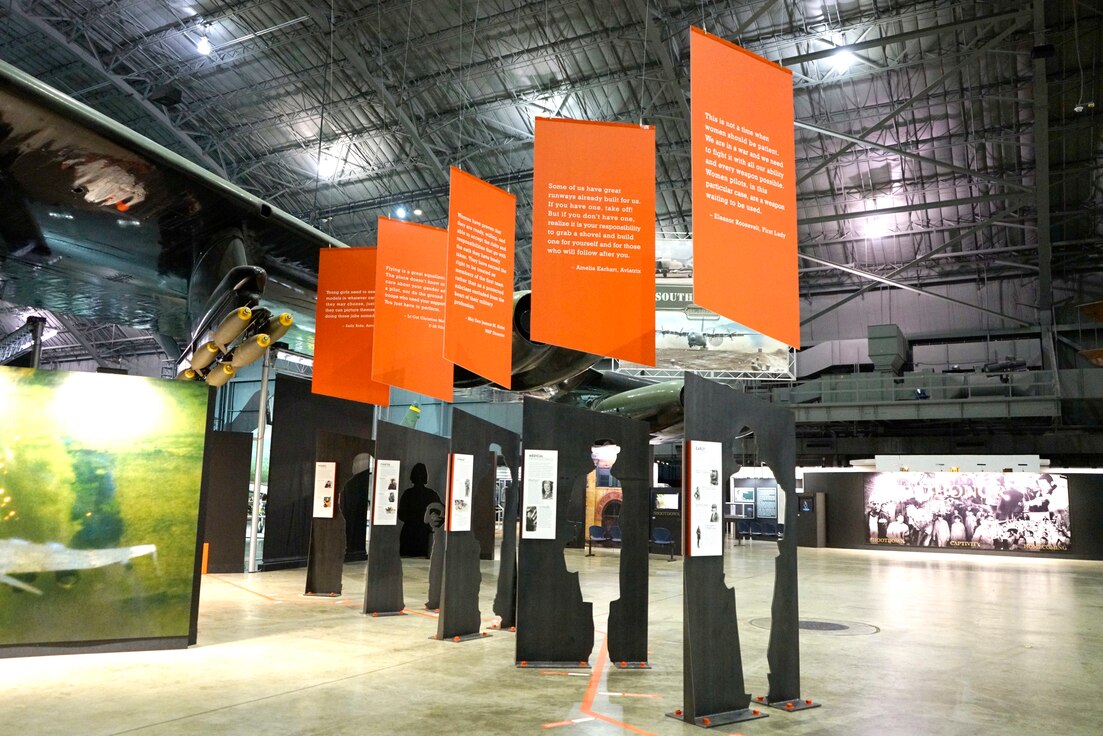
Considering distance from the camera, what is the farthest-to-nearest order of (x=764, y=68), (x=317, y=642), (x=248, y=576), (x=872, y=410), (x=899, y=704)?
(x=872, y=410) → (x=248, y=576) → (x=317, y=642) → (x=899, y=704) → (x=764, y=68)

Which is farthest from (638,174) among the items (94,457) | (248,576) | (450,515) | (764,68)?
(248,576)

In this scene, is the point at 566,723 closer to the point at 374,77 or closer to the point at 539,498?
the point at 539,498

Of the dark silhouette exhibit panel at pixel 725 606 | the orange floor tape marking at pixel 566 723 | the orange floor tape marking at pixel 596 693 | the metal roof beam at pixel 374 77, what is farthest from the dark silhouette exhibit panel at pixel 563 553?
the metal roof beam at pixel 374 77

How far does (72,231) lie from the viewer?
7629mm

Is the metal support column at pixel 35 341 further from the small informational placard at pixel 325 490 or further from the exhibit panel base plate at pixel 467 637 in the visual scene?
the exhibit panel base plate at pixel 467 637

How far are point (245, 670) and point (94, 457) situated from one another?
7.47 feet

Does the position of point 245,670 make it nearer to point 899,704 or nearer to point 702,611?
point 702,611

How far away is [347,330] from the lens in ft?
23.7

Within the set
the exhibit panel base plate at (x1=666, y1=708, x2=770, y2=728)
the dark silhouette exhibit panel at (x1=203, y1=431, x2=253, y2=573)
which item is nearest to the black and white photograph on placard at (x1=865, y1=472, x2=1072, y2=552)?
the dark silhouette exhibit panel at (x1=203, y1=431, x2=253, y2=573)

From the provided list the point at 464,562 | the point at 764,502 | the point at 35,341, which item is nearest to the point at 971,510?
the point at 764,502

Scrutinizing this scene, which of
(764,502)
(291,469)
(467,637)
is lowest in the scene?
(467,637)

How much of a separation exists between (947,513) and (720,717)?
60.7 ft

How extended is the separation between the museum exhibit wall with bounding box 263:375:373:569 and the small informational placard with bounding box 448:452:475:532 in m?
7.74

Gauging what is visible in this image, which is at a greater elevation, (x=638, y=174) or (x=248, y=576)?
(x=638, y=174)
